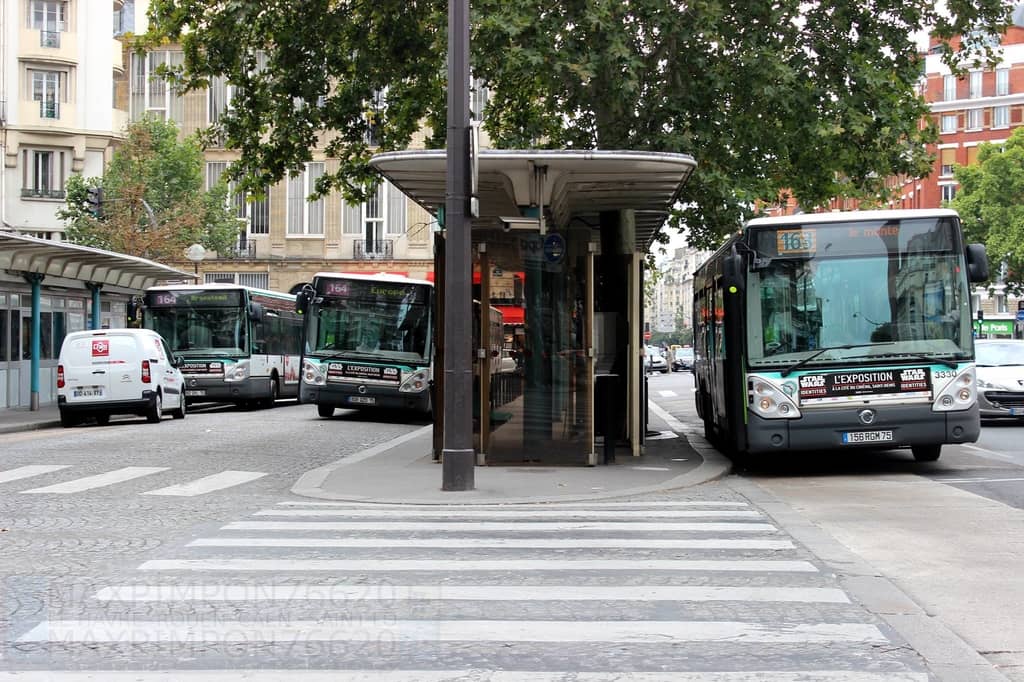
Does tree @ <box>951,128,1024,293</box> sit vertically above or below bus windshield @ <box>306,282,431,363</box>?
above

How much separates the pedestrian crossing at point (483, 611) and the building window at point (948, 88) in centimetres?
9820

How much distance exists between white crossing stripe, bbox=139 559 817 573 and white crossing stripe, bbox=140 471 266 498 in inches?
189

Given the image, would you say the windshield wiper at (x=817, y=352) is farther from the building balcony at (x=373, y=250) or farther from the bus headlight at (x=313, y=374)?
the building balcony at (x=373, y=250)

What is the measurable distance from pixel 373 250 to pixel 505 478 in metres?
49.9

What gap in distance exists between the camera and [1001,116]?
99375 millimetres

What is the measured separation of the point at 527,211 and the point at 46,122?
49.5 meters

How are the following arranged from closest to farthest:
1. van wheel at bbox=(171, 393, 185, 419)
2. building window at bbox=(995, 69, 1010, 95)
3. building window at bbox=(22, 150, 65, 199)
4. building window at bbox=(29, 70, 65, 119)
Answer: van wheel at bbox=(171, 393, 185, 419) → building window at bbox=(29, 70, 65, 119) → building window at bbox=(22, 150, 65, 199) → building window at bbox=(995, 69, 1010, 95)

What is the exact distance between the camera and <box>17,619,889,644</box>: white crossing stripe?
616cm

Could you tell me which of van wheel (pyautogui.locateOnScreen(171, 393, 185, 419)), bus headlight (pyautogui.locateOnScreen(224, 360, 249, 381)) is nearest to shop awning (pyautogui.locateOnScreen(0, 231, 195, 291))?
bus headlight (pyautogui.locateOnScreen(224, 360, 249, 381))

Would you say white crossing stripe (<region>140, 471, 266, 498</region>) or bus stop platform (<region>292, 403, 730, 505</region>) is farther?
white crossing stripe (<region>140, 471, 266, 498</region>)

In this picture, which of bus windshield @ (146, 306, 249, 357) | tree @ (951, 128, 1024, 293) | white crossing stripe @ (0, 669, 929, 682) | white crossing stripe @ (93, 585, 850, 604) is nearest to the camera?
white crossing stripe @ (0, 669, 929, 682)

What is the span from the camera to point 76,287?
33594 millimetres

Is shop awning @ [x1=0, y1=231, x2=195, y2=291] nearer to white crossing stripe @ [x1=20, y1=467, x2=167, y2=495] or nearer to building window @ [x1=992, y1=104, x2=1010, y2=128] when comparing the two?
white crossing stripe @ [x1=20, y1=467, x2=167, y2=495]

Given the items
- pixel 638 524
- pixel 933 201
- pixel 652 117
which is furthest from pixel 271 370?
pixel 933 201
